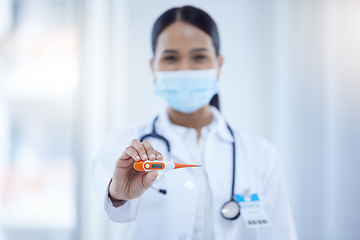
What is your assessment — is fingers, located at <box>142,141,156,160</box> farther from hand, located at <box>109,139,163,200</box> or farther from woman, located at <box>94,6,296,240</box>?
woman, located at <box>94,6,296,240</box>

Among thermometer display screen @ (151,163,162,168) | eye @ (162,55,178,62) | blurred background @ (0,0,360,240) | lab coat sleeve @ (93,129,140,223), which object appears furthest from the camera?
blurred background @ (0,0,360,240)

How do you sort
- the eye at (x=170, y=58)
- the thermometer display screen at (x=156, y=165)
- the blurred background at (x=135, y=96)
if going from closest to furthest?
the thermometer display screen at (x=156, y=165), the eye at (x=170, y=58), the blurred background at (x=135, y=96)

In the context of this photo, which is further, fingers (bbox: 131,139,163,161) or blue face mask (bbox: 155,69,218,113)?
blue face mask (bbox: 155,69,218,113)

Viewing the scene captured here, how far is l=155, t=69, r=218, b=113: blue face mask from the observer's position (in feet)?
3.14

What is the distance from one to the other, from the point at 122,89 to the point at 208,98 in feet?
1.64

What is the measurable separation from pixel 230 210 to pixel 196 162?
0.59 ft

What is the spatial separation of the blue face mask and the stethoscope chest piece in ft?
1.09

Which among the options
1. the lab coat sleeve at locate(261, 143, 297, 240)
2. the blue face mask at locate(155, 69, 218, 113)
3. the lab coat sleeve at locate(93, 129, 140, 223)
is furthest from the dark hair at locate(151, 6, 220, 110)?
the lab coat sleeve at locate(261, 143, 297, 240)

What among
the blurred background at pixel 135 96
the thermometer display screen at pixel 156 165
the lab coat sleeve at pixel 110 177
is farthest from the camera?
the blurred background at pixel 135 96

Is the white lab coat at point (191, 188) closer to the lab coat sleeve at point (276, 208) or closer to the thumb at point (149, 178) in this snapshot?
the lab coat sleeve at point (276, 208)

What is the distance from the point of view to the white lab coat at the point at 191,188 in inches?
34.3

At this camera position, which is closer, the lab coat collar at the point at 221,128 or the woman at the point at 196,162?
the woman at the point at 196,162

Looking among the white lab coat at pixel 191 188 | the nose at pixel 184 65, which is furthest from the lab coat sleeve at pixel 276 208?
the nose at pixel 184 65

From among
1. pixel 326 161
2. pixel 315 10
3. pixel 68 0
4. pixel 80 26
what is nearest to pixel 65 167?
pixel 80 26
